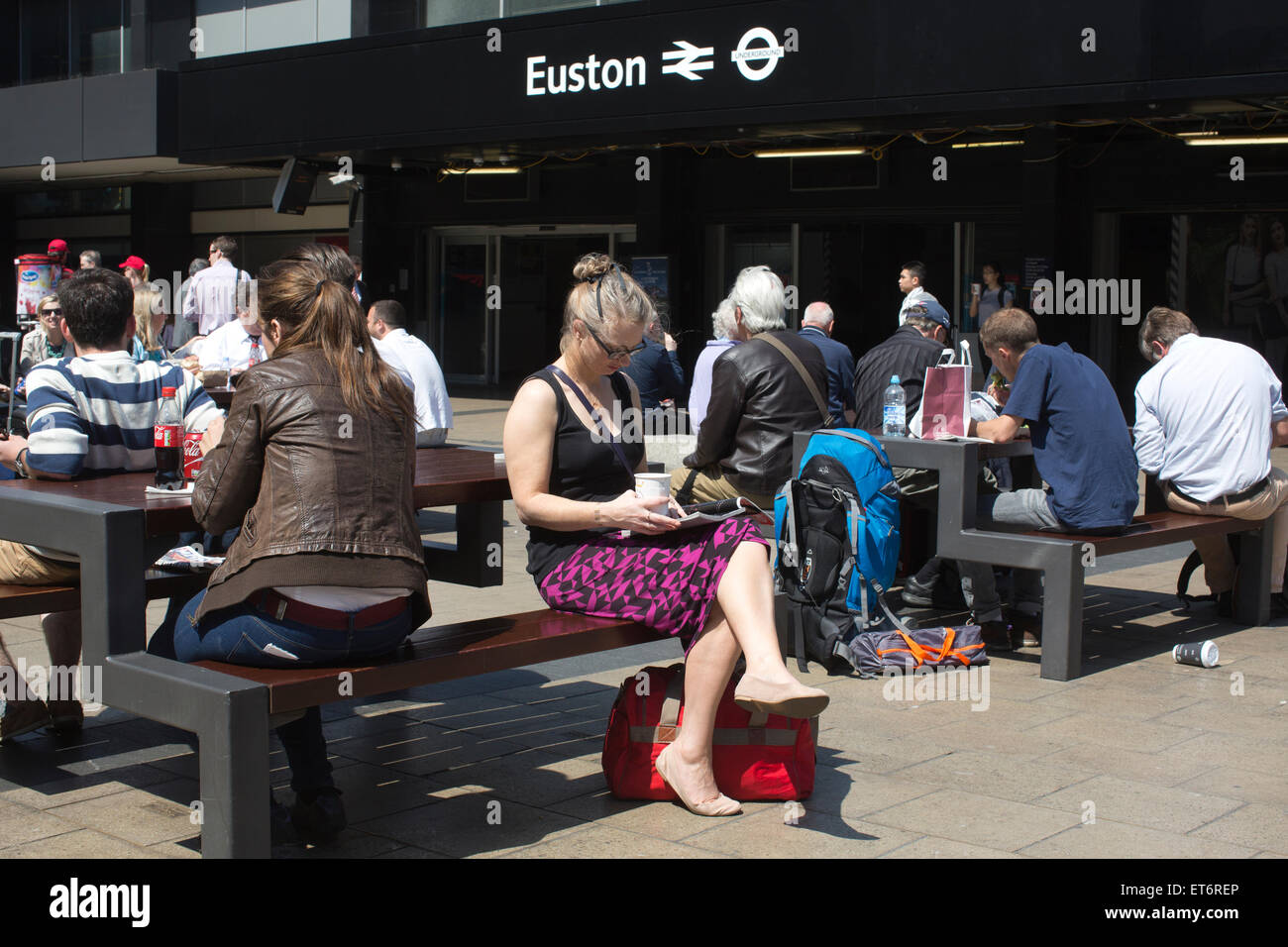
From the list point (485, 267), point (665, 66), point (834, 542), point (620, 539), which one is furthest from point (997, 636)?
point (485, 267)

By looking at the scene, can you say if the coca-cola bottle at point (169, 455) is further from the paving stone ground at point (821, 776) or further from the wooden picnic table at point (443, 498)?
the paving stone ground at point (821, 776)

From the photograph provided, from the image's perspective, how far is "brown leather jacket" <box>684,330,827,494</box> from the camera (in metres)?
6.27

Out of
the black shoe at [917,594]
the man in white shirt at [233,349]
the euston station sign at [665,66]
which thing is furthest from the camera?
the euston station sign at [665,66]

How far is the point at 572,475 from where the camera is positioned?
13.8ft

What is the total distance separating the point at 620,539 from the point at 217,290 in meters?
8.24

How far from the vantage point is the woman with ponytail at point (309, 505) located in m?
3.46

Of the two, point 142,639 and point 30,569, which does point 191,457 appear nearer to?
point 30,569

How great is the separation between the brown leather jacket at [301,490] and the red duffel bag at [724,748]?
0.89 meters

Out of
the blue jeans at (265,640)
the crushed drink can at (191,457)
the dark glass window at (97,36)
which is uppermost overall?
the dark glass window at (97,36)

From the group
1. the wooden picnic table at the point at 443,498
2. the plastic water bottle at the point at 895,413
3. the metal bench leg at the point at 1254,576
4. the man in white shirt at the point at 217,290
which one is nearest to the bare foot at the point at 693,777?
the wooden picnic table at the point at 443,498

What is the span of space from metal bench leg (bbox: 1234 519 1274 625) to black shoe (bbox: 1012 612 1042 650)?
3.54 feet

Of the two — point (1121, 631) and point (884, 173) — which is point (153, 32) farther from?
point (1121, 631)

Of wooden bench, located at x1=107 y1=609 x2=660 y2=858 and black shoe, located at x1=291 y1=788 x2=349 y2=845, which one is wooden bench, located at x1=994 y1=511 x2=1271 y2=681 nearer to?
wooden bench, located at x1=107 y1=609 x2=660 y2=858

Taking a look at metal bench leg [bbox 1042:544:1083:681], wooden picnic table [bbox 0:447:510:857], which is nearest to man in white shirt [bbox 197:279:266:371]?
wooden picnic table [bbox 0:447:510:857]
